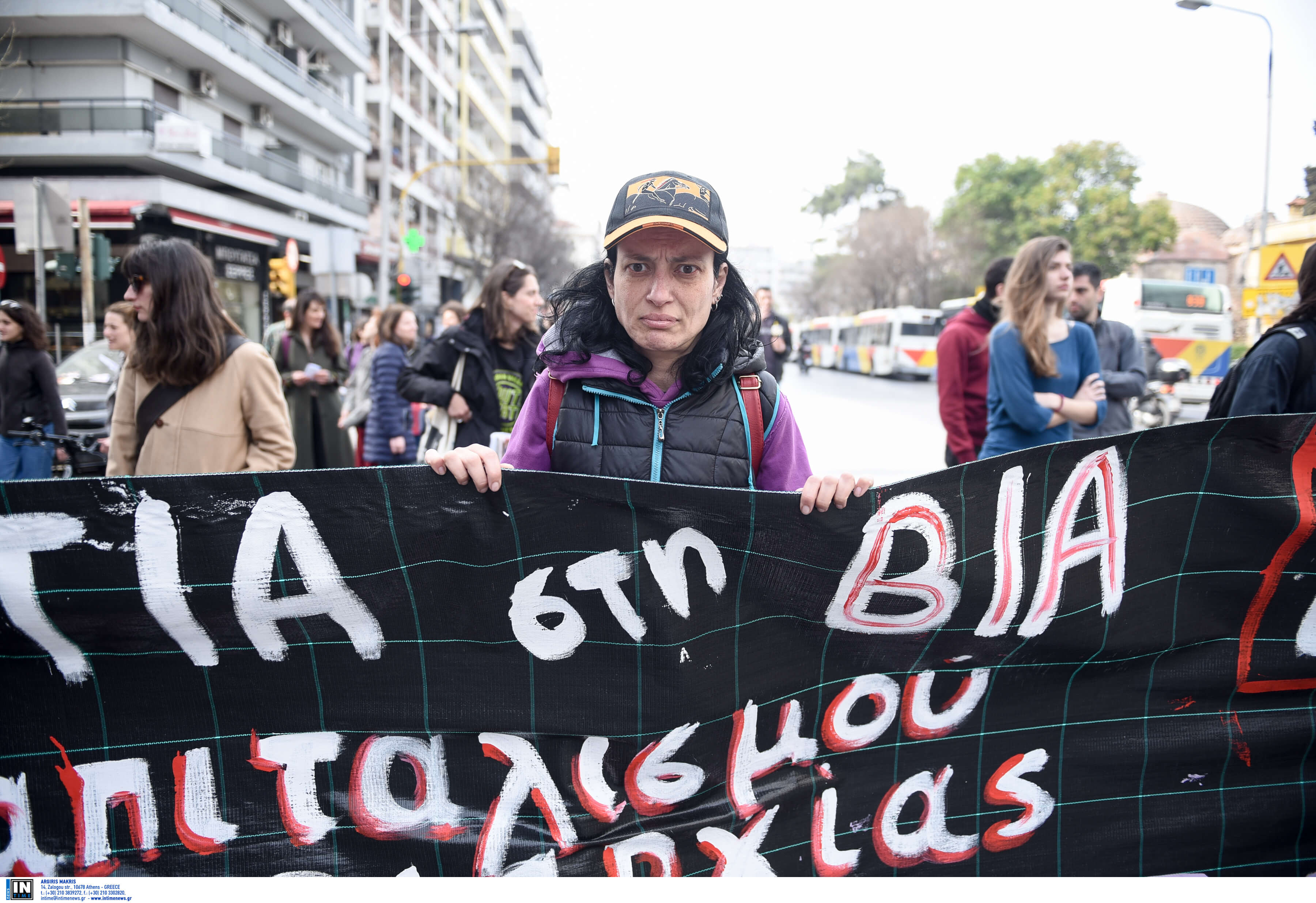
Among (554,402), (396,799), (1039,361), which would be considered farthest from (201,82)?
(396,799)

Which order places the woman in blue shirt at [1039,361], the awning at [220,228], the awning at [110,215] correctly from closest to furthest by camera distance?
the woman in blue shirt at [1039,361], the awning at [110,215], the awning at [220,228]

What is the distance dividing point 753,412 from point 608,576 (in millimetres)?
516

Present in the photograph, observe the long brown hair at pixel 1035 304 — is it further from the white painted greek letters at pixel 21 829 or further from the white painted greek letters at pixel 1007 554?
the white painted greek letters at pixel 21 829

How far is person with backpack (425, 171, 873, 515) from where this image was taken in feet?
6.67

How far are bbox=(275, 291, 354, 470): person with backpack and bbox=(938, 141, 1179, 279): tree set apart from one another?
42.1 m

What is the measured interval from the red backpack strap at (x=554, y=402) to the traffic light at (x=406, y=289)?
68.0ft

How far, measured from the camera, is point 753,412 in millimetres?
2168

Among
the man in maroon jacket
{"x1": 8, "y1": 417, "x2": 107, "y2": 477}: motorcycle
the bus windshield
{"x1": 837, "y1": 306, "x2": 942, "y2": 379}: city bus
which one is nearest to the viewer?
the man in maroon jacket

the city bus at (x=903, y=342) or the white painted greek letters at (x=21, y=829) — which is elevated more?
the city bus at (x=903, y=342)

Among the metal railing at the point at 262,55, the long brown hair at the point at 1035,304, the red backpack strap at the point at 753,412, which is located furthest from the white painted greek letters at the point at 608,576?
the metal railing at the point at 262,55

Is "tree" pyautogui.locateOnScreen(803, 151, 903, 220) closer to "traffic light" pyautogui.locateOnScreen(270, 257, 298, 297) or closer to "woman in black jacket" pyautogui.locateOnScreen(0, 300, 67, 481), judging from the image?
"traffic light" pyautogui.locateOnScreen(270, 257, 298, 297)

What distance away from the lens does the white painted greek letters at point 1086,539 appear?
2172mm

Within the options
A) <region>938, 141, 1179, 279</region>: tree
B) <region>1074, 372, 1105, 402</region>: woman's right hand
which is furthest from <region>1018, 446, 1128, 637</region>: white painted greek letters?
<region>938, 141, 1179, 279</region>: tree

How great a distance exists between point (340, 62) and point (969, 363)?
34.3m
